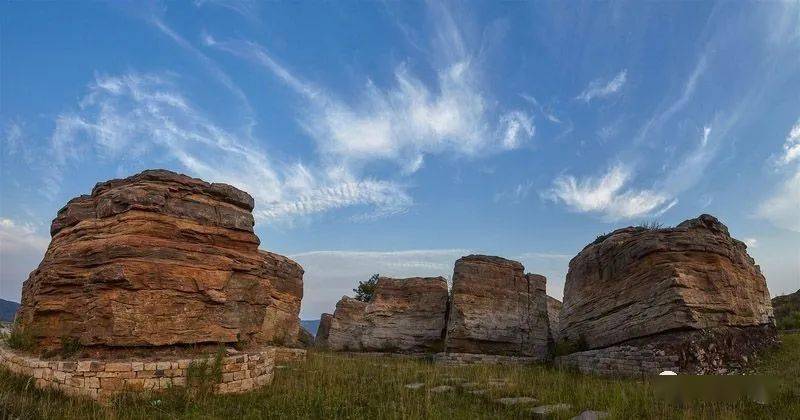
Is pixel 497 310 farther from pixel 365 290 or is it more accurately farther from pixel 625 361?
pixel 365 290

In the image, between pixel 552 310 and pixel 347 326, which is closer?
pixel 552 310

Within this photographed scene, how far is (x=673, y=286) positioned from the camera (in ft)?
42.3

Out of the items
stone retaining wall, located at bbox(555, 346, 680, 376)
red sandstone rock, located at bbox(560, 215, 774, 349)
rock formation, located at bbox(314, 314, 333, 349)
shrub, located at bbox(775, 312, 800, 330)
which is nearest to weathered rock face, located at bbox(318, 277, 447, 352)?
rock formation, located at bbox(314, 314, 333, 349)

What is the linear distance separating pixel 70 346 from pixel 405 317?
16592 mm

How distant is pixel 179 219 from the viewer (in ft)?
35.4

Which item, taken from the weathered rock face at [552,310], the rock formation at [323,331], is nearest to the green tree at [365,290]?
the rock formation at [323,331]

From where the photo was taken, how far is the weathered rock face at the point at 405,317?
23.4 meters

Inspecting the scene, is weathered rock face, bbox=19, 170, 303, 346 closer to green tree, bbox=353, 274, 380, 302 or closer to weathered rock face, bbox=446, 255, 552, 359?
weathered rock face, bbox=446, 255, 552, 359

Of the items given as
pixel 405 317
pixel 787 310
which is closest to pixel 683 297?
pixel 405 317

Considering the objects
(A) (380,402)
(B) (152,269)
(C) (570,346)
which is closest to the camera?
(A) (380,402)

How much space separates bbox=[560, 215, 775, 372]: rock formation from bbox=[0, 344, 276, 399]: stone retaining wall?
1150cm

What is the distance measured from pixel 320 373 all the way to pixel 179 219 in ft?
20.0

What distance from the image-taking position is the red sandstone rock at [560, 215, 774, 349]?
1286 cm

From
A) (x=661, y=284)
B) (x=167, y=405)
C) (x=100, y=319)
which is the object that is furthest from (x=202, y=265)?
(x=661, y=284)
